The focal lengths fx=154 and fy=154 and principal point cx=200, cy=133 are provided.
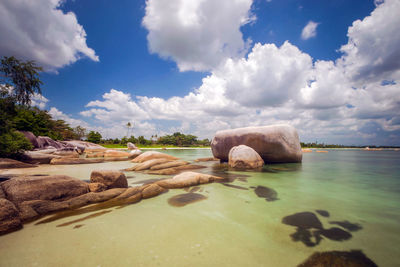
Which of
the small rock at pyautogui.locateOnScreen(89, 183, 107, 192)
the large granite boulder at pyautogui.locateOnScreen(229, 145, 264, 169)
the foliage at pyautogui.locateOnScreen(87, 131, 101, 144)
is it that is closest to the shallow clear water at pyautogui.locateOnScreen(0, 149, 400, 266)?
the small rock at pyautogui.locateOnScreen(89, 183, 107, 192)

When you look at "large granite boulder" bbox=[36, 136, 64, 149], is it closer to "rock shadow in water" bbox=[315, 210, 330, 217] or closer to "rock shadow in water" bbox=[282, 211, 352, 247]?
"rock shadow in water" bbox=[282, 211, 352, 247]

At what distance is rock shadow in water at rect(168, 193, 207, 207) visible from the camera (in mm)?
4172

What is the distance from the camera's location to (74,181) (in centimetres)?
431

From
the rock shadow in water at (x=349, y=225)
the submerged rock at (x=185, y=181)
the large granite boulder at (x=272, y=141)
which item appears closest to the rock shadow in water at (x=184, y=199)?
the submerged rock at (x=185, y=181)

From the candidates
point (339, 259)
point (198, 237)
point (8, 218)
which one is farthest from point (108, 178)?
point (339, 259)

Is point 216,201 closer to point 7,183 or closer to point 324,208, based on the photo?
point 324,208

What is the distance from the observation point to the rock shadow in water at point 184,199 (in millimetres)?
4172

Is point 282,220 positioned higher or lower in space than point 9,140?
lower

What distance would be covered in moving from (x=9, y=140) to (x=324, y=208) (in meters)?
16.9

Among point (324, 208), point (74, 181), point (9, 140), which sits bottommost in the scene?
point (324, 208)

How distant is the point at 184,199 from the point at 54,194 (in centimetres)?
323

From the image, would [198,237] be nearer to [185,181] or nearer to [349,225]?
[349,225]

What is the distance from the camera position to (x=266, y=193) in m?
5.16

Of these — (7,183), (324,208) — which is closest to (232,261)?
(324,208)
